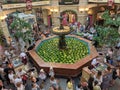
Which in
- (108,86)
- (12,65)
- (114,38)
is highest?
(114,38)

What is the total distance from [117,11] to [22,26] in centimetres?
1327

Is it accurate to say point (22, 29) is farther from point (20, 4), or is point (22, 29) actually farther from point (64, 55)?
point (20, 4)

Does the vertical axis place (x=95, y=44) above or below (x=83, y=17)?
below

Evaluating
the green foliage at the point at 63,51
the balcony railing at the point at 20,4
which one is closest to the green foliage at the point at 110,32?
the green foliage at the point at 63,51

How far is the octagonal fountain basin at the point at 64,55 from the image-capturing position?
9.95m

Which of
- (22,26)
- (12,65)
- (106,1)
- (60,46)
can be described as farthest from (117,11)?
(12,65)

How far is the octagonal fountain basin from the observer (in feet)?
32.6

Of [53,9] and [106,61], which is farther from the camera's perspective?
[53,9]

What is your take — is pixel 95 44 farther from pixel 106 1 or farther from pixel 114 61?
pixel 106 1

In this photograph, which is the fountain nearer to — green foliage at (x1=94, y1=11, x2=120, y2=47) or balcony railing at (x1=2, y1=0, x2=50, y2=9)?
green foliage at (x1=94, y1=11, x2=120, y2=47)

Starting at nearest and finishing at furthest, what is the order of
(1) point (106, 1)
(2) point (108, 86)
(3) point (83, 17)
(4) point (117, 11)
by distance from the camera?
(2) point (108, 86) < (1) point (106, 1) < (3) point (83, 17) < (4) point (117, 11)

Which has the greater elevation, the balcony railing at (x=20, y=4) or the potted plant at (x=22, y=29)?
the balcony railing at (x=20, y=4)

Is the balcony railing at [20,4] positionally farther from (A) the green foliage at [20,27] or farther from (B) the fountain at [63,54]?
(B) the fountain at [63,54]

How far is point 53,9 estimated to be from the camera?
62.7ft
